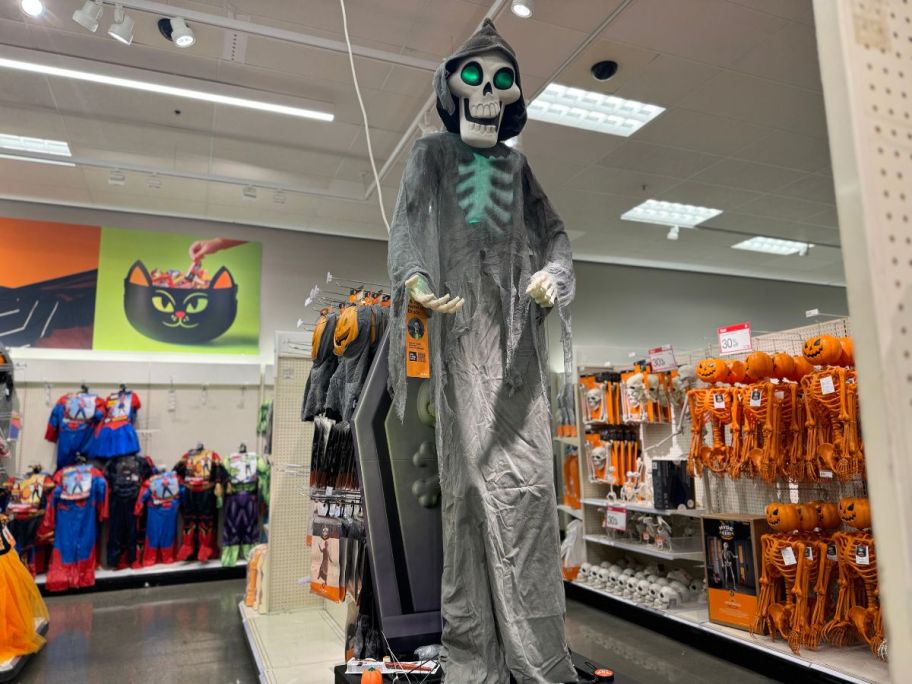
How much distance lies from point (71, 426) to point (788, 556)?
22.0 feet

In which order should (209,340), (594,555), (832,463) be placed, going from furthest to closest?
1. (209,340)
2. (594,555)
3. (832,463)

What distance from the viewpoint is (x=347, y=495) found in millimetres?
2883

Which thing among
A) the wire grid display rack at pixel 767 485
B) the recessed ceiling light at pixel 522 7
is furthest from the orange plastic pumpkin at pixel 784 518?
the recessed ceiling light at pixel 522 7

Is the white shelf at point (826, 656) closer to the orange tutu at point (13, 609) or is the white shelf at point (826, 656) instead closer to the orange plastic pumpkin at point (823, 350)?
the orange plastic pumpkin at point (823, 350)

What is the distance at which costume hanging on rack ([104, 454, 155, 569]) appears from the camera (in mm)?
6723

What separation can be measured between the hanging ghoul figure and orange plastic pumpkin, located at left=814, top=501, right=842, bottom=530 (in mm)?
2539

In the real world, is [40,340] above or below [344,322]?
above

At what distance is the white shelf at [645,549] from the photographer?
4846 millimetres

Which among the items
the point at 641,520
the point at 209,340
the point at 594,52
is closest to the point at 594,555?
the point at 641,520

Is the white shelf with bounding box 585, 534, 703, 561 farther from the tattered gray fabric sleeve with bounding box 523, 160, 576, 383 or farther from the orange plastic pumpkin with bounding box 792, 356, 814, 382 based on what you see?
the tattered gray fabric sleeve with bounding box 523, 160, 576, 383

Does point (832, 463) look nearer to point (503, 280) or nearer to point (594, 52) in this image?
point (503, 280)

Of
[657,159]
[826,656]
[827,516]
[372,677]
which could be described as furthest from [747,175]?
[372,677]

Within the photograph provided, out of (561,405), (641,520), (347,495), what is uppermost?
(561,405)

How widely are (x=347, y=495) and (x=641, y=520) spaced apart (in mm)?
3342
